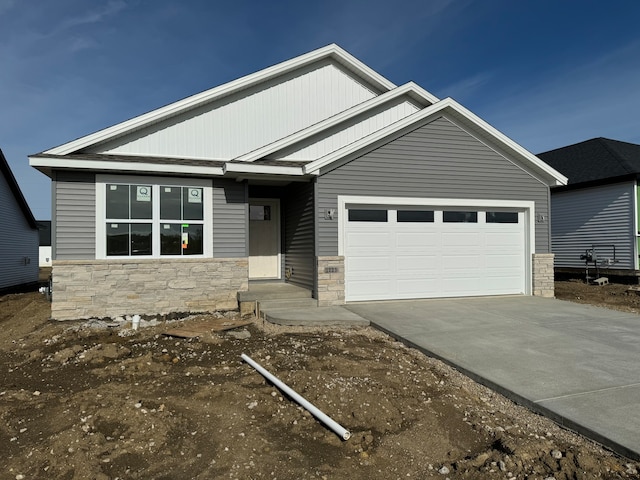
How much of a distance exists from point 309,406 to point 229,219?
6.20 m

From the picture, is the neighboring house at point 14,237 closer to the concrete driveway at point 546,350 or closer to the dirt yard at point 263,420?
the dirt yard at point 263,420

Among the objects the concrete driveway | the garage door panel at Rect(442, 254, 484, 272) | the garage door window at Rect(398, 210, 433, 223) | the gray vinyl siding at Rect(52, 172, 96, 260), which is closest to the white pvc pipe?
the concrete driveway

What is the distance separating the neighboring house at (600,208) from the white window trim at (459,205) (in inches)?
282

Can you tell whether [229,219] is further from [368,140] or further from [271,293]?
[368,140]

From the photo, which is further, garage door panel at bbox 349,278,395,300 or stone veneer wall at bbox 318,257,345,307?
garage door panel at bbox 349,278,395,300

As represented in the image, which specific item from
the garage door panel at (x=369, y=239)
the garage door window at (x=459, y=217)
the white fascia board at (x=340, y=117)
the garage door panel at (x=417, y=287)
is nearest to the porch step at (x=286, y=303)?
the garage door panel at (x=369, y=239)

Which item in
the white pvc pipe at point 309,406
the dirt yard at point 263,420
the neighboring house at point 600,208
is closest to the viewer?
the dirt yard at point 263,420

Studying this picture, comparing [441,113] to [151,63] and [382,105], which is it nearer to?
[382,105]

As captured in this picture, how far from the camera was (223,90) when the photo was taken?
10531mm

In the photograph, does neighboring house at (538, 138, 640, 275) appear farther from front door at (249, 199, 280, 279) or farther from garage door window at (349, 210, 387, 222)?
front door at (249, 199, 280, 279)

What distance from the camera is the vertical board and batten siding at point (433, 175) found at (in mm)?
9156

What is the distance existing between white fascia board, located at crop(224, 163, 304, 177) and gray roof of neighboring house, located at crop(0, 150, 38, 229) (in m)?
13.4

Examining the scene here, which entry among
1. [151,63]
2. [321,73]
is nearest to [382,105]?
[321,73]

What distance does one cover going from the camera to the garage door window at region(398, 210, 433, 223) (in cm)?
979
